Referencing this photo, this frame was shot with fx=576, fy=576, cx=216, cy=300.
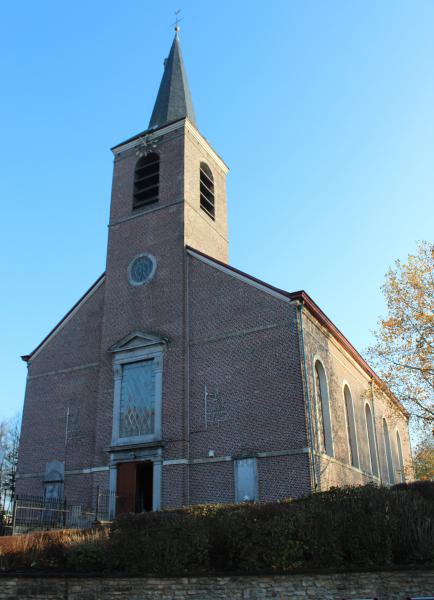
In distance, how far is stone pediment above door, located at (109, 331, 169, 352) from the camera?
66.0 ft

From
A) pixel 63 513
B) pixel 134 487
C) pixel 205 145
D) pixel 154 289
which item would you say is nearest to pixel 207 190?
pixel 205 145

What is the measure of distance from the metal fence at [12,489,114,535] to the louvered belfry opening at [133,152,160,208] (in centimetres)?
1162

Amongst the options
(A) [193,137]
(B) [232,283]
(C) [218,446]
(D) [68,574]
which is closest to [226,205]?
(A) [193,137]

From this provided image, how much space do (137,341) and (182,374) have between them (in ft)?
8.03

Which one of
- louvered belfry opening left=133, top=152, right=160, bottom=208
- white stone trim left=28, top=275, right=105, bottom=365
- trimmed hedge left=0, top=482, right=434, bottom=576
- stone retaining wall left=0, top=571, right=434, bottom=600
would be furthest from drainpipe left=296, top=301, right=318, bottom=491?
white stone trim left=28, top=275, right=105, bottom=365

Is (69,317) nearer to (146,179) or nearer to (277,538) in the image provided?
(146,179)

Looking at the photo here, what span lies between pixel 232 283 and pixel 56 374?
27.2ft

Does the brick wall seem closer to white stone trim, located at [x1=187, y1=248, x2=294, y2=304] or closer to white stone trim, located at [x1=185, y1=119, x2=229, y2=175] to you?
white stone trim, located at [x1=187, y1=248, x2=294, y2=304]

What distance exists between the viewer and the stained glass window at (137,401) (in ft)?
63.6

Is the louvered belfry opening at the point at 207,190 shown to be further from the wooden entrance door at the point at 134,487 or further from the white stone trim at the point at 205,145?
the wooden entrance door at the point at 134,487

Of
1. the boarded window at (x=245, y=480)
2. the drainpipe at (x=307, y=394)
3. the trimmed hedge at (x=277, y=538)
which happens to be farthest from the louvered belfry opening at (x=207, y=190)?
the trimmed hedge at (x=277, y=538)

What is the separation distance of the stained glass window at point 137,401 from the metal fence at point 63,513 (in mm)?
2256

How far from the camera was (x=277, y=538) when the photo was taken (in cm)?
919

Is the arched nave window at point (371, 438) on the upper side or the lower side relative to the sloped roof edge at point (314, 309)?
lower
